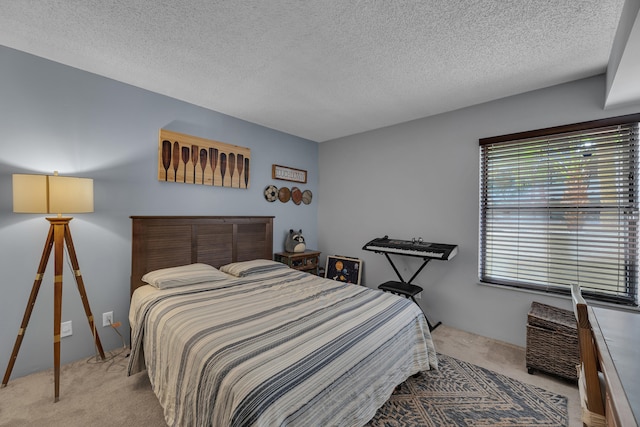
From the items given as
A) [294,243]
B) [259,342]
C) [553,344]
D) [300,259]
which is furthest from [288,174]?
[553,344]

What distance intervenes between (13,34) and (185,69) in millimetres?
1092

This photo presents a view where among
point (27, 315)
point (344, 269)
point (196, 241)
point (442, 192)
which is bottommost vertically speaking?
point (344, 269)

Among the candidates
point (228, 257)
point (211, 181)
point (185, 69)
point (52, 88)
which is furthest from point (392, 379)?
point (52, 88)

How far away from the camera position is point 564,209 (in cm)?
247

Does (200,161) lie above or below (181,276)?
above

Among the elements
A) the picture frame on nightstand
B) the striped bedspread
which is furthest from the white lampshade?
the picture frame on nightstand

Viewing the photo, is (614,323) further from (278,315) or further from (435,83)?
(435,83)

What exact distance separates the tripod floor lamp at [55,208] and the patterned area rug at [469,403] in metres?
2.39

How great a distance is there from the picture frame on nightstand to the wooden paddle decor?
5.96 ft

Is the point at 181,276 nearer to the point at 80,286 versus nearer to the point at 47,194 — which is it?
the point at 80,286

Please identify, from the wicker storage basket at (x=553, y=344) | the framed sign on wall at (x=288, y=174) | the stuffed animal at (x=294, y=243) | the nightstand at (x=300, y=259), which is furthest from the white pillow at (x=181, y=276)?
the wicker storage basket at (x=553, y=344)

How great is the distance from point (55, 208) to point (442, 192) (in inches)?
144

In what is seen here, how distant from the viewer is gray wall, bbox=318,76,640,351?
103 inches

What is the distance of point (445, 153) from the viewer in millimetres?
3188
